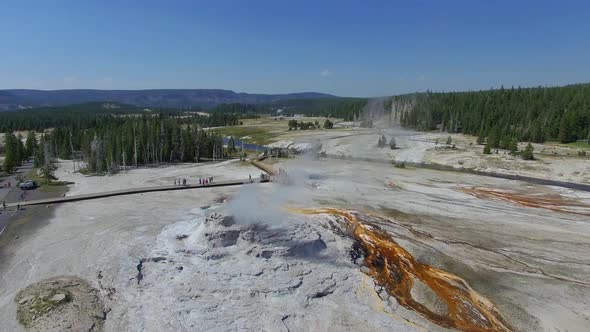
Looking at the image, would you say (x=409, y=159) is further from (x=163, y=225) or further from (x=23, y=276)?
(x=23, y=276)

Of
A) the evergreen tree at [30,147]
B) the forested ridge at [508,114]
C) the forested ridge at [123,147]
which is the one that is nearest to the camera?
the forested ridge at [123,147]

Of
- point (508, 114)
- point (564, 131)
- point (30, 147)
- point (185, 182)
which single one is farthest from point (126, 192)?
point (508, 114)

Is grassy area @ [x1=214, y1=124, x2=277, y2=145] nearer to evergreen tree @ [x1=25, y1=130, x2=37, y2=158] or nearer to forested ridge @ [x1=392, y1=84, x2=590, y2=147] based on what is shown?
forested ridge @ [x1=392, y1=84, x2=590, y2=147]

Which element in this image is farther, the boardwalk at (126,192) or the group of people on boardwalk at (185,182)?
the group of people on boardwalk at (185,182)

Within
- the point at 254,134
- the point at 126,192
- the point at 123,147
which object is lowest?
the point at 254,134

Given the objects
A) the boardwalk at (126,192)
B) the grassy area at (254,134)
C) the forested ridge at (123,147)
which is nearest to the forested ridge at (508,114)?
the grassy area at (254,134)

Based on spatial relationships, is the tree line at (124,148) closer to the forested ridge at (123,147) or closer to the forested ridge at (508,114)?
the forested ridge at (123,147)

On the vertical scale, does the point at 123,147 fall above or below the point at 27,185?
above

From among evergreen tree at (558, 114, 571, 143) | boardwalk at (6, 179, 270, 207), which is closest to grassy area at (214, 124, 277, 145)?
boardwalk at (6, 179, 270, 207)

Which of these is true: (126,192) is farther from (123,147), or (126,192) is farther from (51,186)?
(123,147)

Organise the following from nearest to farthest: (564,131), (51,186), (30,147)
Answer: (51,186)
(30,147)
(564,131)
